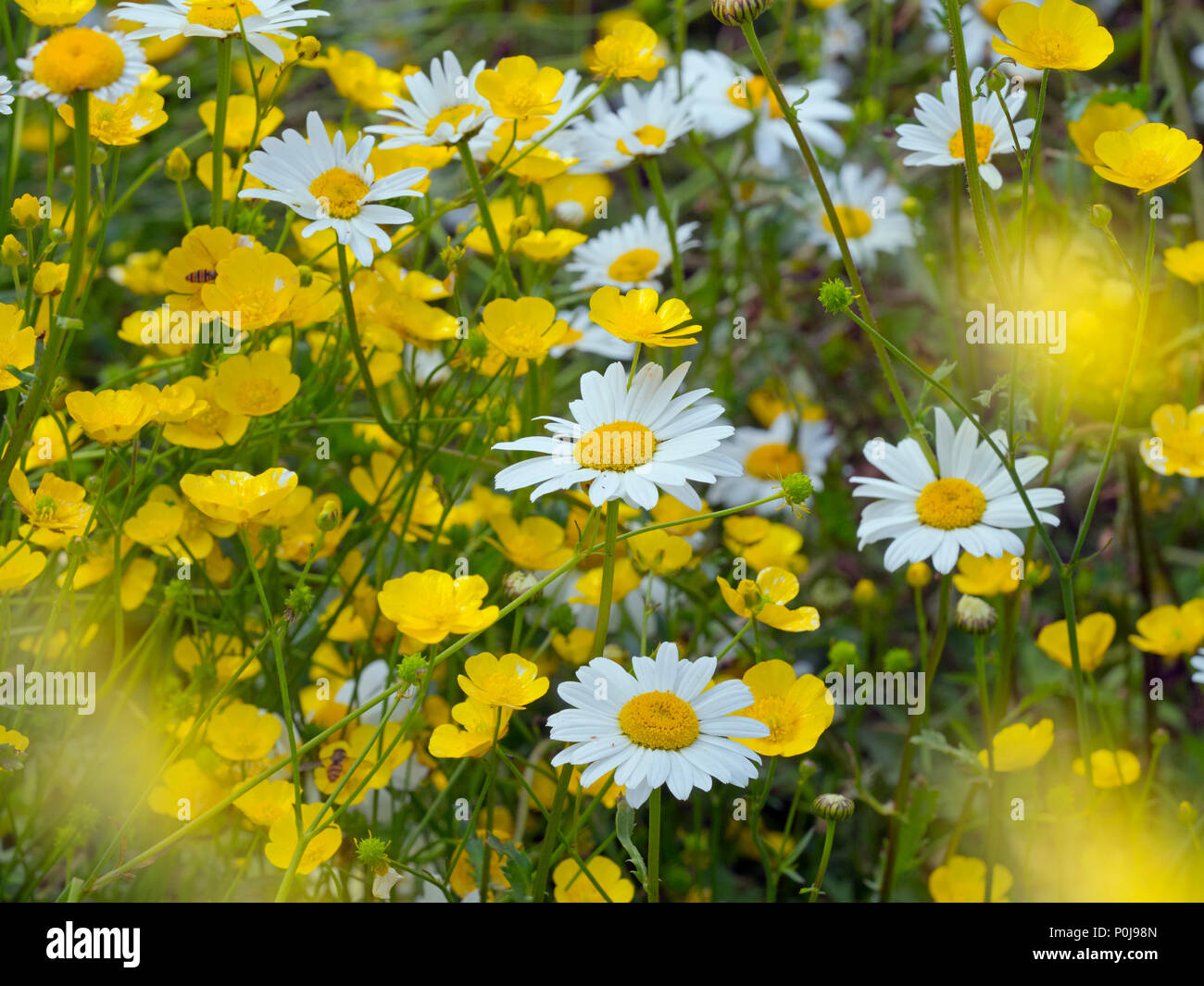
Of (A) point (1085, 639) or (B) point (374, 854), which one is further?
(A) point (1085, 639)

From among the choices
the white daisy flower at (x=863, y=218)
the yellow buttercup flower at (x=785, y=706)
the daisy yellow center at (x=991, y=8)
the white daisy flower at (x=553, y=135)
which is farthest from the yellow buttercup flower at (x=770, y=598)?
the daisy yellow center at (x=991, y=8)

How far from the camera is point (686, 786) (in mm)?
537

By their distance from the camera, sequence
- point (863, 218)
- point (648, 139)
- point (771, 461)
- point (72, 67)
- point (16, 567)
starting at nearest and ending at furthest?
point (72, 67), point (16, 567), point (648, 139), point (771, 461), point (863, 218)

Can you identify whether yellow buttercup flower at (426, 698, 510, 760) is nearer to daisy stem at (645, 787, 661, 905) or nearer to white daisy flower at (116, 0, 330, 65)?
daisy stem at (645, 787, 661, 905)

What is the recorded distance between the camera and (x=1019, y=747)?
2.44ft

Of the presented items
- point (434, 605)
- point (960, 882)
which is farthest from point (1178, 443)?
point (434, 605)

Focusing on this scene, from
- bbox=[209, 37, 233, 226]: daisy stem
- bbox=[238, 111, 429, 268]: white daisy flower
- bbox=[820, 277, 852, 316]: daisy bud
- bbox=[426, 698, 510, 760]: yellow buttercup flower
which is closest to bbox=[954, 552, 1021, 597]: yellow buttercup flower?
bbox=[820, 277, 852, 316]: daisy bud

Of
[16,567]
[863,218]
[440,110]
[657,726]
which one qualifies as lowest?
[657,726]

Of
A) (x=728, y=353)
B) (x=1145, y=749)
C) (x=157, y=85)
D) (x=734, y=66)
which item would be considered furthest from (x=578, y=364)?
(x=1145, y=749)

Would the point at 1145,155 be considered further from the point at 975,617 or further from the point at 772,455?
the point at 772,455

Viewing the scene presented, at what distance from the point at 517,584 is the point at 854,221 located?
67 centimetres

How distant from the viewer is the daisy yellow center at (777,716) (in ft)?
2.04
